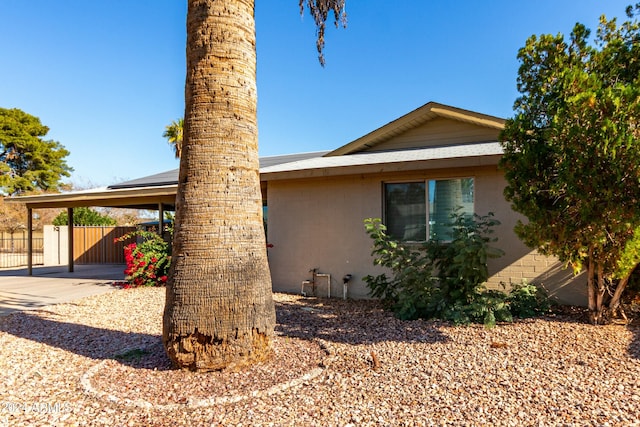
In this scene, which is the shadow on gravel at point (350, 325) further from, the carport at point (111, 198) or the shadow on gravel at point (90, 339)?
the carport at point (111, 198)

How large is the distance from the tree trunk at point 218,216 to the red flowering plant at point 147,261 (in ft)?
22.1

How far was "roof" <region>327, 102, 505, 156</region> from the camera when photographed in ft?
25.5

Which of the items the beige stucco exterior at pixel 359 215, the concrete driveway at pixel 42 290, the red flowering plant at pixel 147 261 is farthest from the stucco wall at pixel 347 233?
the concrete driveway at pixel 42 290

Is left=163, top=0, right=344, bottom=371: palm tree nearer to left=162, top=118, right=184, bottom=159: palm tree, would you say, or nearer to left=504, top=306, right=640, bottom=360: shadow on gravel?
left=504, top=306, right=640, bottom=360: shadow on gravel

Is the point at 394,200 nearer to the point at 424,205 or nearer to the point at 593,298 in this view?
the point at 424,205

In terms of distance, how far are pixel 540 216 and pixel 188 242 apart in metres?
4.20

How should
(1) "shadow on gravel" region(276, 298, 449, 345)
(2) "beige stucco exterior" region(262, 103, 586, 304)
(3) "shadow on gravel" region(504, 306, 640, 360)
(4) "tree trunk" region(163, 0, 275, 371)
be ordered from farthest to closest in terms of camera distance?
(2) "beige stucco exterior" region(262, 103, 586, 304) → (1) "shadow on gravel" region(276, 298, 449, 345) → (3) "shadow on gravel" region(504, 306, 640, 360) → (4) "tree trunk" region(163, 0, 275, 371)

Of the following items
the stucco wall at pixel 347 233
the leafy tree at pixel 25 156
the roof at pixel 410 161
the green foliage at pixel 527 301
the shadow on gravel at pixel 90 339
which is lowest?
the shadow on gravel at pixel 90 339

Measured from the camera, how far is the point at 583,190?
4.16 metres

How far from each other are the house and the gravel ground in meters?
1.65

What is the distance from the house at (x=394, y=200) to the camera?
6570 mm

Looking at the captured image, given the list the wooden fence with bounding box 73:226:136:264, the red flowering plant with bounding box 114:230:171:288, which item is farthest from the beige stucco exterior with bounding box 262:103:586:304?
the wooden fence with bounding box 73:226:136:264

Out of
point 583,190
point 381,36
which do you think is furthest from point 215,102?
point 381,36

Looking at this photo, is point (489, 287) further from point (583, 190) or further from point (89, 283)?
point (89, 283)
